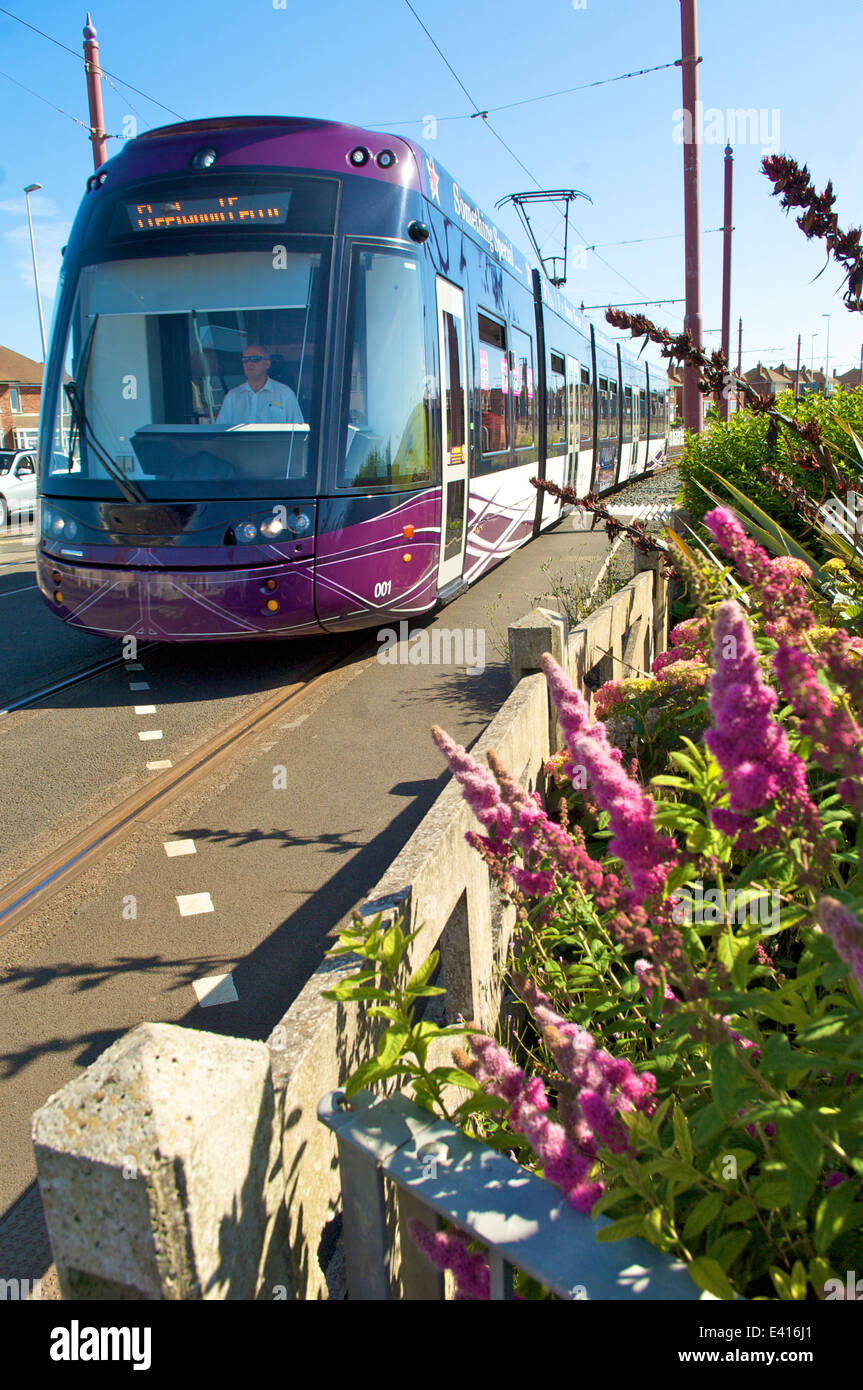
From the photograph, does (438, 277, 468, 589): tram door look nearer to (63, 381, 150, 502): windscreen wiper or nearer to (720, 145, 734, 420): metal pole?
(63, 381, 150, 502): windscreen wiper

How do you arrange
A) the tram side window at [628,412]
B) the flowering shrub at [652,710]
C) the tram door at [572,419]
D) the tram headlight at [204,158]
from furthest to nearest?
the tram side window at [628,412] → the tram door at [572,419] → the tram headlight at [204,158] → the flowering shrub at [652,710]

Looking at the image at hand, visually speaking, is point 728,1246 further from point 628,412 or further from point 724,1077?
point 628,412

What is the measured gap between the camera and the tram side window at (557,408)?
573 inches

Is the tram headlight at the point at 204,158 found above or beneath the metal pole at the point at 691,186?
beneath

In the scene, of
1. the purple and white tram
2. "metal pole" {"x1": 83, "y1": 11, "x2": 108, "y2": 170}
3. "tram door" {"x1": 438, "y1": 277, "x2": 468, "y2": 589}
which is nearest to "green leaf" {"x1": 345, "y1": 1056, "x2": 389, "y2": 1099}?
the purple and white tram

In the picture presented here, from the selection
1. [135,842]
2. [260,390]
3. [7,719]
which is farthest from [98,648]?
[135,842]

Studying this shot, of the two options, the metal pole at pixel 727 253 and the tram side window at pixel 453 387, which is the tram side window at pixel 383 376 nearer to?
the tram side window at pixel 453 387

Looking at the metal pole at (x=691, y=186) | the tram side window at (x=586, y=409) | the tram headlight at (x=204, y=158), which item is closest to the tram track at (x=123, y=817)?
the tram headlight at (x=204, y=158)

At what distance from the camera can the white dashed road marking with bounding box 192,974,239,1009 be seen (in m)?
3.29

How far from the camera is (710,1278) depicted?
127cm

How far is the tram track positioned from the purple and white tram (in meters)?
0.81
